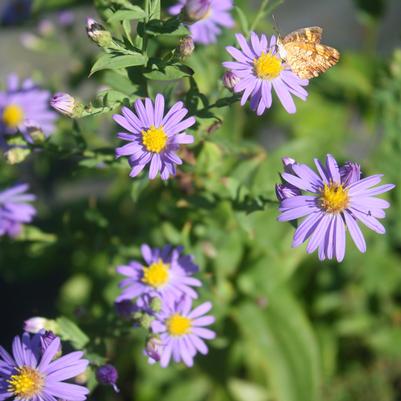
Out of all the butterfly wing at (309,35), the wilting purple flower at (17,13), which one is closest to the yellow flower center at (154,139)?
the butterfly wing at (309,35)

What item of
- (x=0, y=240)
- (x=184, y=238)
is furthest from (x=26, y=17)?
(x=184, y=238)

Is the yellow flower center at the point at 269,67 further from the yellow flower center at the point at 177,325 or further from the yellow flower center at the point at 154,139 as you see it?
the yellow flower center at the point at 177,325

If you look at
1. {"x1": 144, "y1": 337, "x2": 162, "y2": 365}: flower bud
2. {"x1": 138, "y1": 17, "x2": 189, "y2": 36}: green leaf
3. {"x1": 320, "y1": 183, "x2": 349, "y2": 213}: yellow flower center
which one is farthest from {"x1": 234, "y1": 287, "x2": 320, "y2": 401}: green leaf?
{"x1": 138, "y1": 17, "x2": 189, "y2": 36}: green leaf

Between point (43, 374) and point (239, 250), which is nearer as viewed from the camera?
point (43, 374)

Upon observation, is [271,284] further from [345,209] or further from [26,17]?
[26,17]

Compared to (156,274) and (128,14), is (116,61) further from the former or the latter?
(156,274)

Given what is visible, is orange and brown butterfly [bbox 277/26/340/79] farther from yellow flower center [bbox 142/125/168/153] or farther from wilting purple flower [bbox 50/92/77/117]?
wilting purple flower [bbox 50/92/77/117]

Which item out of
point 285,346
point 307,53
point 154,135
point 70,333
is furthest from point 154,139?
point 285,346
